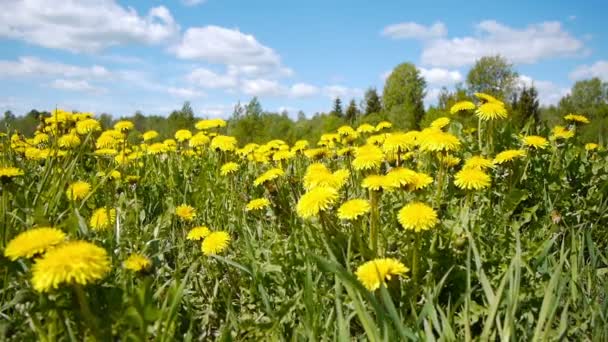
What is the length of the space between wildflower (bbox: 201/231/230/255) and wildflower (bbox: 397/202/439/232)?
907 mm

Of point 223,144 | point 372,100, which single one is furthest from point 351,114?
point 372,100

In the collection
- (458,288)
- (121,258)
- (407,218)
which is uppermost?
(407,218)

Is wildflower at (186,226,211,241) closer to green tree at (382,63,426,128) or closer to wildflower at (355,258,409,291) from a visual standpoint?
wildflower at (355,258,409,291)

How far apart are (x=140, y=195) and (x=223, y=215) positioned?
0.93m

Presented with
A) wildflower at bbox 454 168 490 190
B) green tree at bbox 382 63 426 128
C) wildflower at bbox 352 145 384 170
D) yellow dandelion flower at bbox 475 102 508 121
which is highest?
green tree at bbox 382 63 426 128

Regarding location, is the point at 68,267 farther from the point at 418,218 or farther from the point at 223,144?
the point at 223,144

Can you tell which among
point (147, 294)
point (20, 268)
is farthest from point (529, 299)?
point (20, 268)

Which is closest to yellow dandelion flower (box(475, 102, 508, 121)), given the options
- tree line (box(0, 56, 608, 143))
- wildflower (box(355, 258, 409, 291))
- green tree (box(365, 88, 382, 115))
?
wildflower (box(355, 258, 409, 291))

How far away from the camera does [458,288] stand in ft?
6.28

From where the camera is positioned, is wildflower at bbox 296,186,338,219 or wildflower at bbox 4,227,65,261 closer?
wildflower at bbox 4,227,65,261

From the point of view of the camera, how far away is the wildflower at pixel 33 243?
1332 mm

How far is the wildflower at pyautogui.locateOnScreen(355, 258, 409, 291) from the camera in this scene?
1.58m

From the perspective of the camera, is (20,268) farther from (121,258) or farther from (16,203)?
(16,203)

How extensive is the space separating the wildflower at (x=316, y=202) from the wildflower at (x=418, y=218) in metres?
0.34
